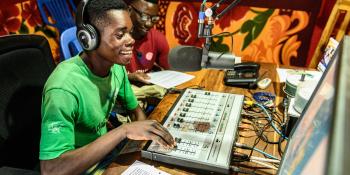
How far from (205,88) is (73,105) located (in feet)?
2.27

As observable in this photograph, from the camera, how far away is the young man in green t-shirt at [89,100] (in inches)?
33.0

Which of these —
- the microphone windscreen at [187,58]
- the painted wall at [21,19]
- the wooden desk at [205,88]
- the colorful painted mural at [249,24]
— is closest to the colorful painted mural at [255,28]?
the colorful painted mural at [249,24]

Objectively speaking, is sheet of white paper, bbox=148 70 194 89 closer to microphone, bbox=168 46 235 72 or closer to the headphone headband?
microphone, bbox=168 46 235 72

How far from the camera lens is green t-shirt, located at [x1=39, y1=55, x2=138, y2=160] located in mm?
839

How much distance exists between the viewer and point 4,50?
0.96 m

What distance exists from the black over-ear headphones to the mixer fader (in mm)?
369

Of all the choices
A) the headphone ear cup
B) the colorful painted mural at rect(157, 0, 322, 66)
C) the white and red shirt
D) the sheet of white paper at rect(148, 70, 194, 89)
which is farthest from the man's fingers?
the colorful painted mural at rect(157, 0, 322, 66)

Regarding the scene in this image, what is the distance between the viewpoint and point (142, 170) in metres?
0.80

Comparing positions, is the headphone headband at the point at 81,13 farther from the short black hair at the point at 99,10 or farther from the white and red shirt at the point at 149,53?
the white and red shirt at the point at 149,53

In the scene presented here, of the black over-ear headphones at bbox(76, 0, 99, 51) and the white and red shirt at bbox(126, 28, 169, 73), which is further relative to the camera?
the white and red shirt at bbox(126, 28, 169, 73)

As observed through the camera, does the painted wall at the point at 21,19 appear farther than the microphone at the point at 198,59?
Yes

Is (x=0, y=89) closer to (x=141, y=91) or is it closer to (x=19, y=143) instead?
(x=19, y=143)

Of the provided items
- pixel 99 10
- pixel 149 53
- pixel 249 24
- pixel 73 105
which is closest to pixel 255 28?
pixel 249 24

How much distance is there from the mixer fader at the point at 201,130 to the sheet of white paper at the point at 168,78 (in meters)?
0.22
